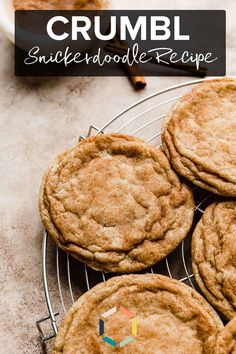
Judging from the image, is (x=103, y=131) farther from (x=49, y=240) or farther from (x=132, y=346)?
(x=132, y=346)

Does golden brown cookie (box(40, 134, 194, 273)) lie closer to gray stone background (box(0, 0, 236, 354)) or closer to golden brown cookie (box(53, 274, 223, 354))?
golden brown cookie (box(53, 274, 223, 354))

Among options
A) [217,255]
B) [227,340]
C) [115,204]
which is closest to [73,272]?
[115,204]

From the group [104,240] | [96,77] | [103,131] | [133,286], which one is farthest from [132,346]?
[96,77]

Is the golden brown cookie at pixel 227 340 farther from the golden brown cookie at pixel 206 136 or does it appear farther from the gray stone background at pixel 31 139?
the gray stone background at pixel 31 139

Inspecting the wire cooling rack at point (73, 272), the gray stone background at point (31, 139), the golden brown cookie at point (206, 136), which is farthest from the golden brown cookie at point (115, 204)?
the gray stone background at point (31, 139)

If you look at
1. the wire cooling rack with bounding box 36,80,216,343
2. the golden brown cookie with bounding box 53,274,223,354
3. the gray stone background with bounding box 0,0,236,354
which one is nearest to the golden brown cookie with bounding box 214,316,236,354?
the golden brown cookie with bounding box 53,274,223,354

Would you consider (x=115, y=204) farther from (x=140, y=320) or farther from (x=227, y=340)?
(x=227, y=340)
